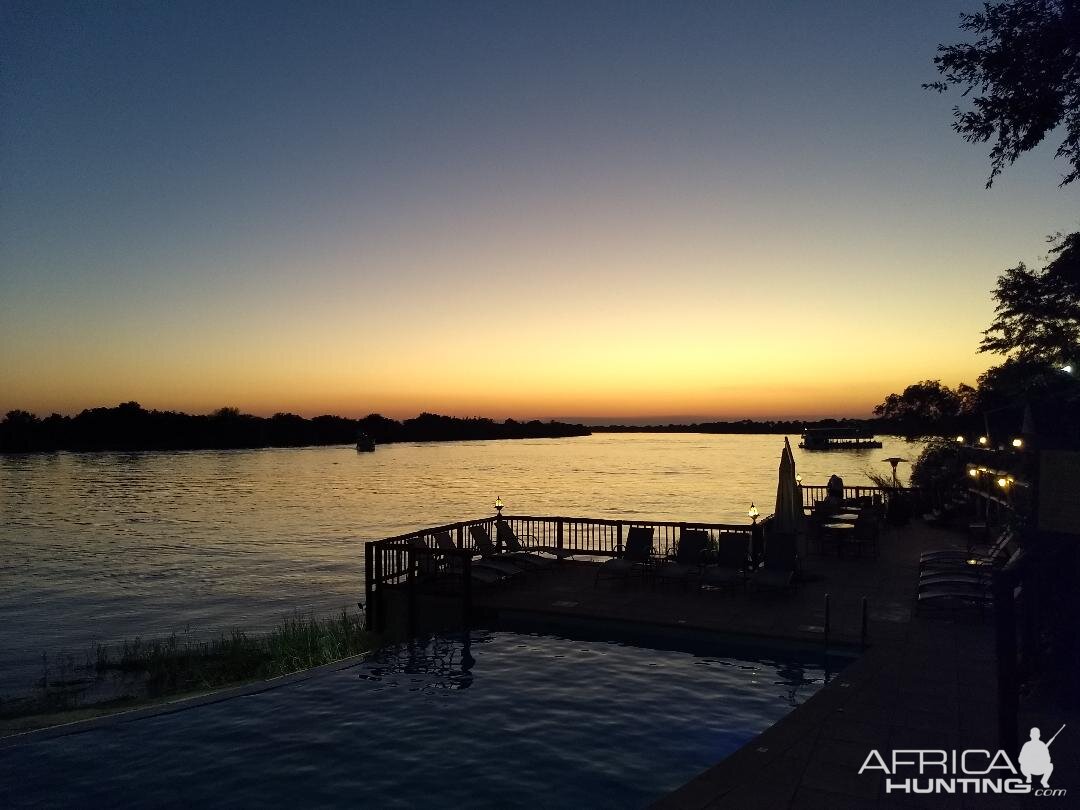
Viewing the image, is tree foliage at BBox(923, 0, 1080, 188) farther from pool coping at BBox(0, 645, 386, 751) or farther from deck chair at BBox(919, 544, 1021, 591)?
pool coping at BBox(0, 645, 386, 751)

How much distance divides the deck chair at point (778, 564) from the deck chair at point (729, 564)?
0.30 meters

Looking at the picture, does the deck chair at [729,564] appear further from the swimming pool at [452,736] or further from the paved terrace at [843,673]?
the swimming pool at [452,736]

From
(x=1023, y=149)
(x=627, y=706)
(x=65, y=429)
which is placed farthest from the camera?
(x=65, y=429)

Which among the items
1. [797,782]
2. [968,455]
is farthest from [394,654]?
[968,455]

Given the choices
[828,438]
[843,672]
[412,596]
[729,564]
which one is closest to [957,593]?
[843,672]

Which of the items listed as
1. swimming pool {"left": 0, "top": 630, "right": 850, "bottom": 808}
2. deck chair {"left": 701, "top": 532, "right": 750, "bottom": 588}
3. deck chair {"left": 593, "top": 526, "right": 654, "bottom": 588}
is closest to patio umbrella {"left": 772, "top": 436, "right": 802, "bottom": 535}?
deck chair {"left": 701, "top": 532, "right": 750, "bottom": 588}

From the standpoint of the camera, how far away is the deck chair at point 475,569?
14.1 meters

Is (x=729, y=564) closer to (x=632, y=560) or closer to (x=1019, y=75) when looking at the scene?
(x=632, y=560)

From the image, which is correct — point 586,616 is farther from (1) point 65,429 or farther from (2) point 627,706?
(1) point 65,429

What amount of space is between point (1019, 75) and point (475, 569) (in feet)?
42.2

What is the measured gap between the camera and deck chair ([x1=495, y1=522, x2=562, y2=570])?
15797 millimetres

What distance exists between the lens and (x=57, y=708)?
12.0 metres

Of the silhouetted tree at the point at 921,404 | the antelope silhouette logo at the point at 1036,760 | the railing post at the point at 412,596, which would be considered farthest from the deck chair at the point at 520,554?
the silhouetted tree at the point at 921,404

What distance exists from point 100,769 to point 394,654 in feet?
16.0
